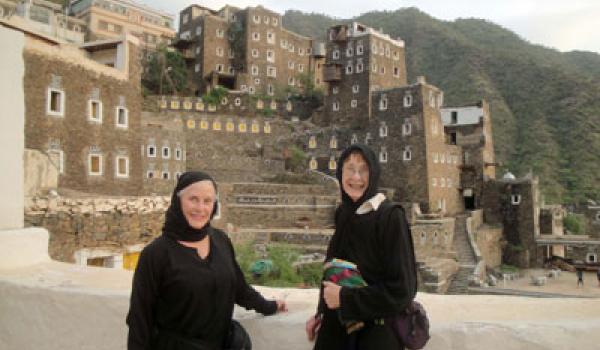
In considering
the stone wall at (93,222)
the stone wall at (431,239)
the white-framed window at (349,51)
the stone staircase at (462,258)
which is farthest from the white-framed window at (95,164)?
the white-framed window at (349,51)

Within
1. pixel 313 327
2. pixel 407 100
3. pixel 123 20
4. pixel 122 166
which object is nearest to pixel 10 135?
pixel 313 327

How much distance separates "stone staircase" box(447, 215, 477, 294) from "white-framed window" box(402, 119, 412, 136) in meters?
6.63

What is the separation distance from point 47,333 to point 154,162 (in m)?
31.7

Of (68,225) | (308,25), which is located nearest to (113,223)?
(68,225)

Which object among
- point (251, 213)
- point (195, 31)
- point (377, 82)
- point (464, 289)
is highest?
point (195, 31)

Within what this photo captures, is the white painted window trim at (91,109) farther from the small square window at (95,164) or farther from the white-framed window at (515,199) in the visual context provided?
the white-framed window at (515,199)

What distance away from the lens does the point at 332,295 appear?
2572mm

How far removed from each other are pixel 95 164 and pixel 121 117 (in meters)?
2.16

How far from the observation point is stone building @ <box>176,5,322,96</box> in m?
50.9

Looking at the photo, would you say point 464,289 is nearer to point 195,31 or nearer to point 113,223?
point 113,223

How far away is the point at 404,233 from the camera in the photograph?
249 cm

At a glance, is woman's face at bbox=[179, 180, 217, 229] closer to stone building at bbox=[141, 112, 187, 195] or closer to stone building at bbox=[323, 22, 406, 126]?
stone building at bbox=[141, 112, 187, 195]

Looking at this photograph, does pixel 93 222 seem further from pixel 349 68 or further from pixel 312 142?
pixel 349 68

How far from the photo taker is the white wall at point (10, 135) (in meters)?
5.05
